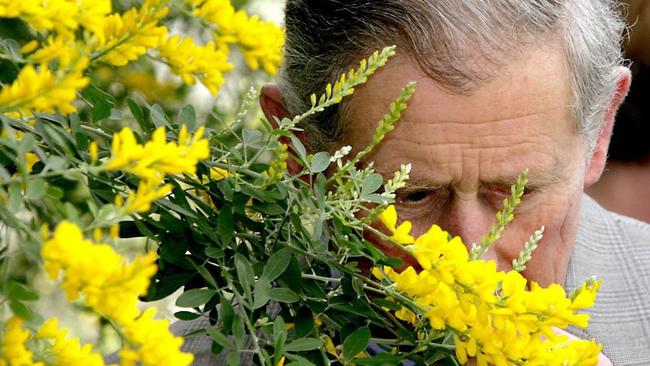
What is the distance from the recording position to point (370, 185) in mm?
1319

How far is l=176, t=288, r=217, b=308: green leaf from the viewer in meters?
1.32

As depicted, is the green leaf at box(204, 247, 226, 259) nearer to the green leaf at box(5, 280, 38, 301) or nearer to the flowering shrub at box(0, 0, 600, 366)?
the flowering shrub at box(0, 0, 600, 366)

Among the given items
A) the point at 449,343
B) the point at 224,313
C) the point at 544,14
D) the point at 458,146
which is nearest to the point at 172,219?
the point at 224,313

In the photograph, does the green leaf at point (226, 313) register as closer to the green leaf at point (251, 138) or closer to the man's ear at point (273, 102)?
the green leaf at point (251, 138)

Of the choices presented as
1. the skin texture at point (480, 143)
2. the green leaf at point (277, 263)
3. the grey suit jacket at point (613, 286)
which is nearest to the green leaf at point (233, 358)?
the green leaf at point (277, 263)

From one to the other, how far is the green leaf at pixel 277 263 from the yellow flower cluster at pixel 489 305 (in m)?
0.14

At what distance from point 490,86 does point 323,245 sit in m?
0.69

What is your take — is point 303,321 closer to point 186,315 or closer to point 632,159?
point 186,315

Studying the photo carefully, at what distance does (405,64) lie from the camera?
1.96m

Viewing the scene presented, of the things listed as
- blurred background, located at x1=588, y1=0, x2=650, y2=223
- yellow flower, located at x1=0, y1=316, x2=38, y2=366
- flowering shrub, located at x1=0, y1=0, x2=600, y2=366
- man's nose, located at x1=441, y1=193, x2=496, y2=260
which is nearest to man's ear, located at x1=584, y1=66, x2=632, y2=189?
man's nose, located at x1=441, y1=193, x2=496, y2=260

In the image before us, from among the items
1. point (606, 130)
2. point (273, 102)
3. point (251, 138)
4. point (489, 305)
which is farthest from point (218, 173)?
point (606, 130)

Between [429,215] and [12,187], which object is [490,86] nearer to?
[429,215]

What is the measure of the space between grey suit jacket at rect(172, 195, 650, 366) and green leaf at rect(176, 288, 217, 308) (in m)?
0.84

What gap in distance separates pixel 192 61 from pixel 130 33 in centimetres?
34
